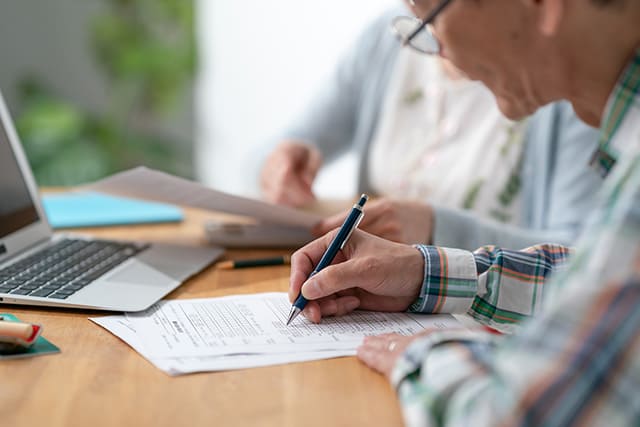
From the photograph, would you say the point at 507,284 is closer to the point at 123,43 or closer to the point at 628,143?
the point at 628,143

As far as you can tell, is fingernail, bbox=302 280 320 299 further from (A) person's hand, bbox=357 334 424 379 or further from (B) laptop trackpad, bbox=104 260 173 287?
(B) laptop trackpad, bbox=104 260 173 287

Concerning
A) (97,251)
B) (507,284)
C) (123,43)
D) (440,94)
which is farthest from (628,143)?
(123,43)

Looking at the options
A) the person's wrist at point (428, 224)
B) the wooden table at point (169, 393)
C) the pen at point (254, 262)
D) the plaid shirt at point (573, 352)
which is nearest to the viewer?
the plaid shirt at point (573, 352)

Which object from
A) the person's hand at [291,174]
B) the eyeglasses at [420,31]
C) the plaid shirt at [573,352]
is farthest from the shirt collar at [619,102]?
the person's hand at [291,174]

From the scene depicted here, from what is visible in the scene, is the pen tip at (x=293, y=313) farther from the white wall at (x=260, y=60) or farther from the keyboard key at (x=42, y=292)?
the white wall at (x=260, y=60)

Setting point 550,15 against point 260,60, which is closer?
point 550,15

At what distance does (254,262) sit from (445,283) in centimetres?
37

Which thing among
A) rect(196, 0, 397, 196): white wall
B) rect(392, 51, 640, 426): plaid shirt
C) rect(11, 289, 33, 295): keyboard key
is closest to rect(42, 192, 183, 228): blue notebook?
rect(11, 289, 33, 295): keyboard key

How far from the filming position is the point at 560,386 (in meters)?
0.46

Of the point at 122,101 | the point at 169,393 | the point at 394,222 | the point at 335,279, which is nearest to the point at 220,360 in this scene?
the point at 169,393

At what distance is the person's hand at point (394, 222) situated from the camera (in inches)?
45.6

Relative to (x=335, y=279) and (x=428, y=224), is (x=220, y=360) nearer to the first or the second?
(x=335, y=279)

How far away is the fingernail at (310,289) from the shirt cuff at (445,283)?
0.44 ft

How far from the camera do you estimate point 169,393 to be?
63 cm
